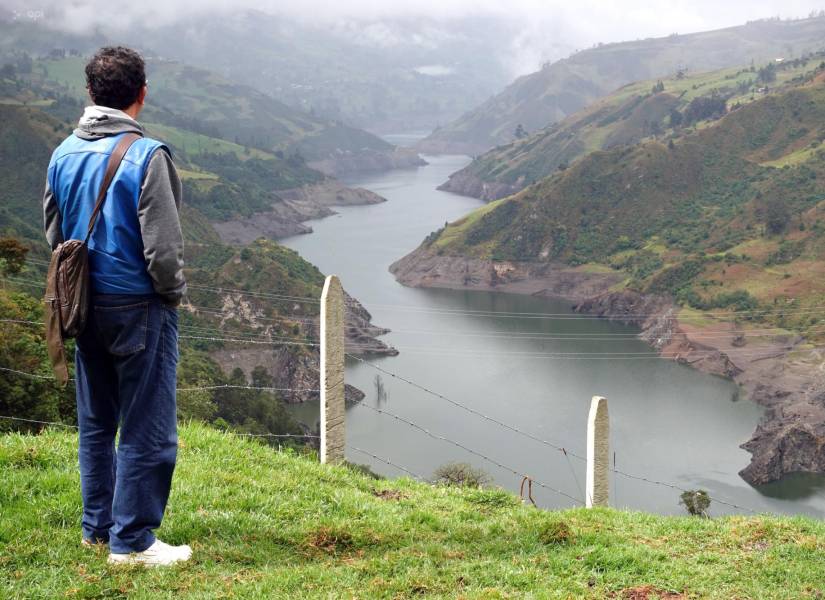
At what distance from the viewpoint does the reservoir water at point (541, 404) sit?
3878 cm

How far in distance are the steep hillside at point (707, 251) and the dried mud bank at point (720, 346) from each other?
4.5 inches

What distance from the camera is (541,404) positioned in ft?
161

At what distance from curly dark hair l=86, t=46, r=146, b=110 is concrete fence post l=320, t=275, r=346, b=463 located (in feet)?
7.21

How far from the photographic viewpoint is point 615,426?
45.4 meters

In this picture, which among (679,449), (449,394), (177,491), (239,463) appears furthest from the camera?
(449,394)

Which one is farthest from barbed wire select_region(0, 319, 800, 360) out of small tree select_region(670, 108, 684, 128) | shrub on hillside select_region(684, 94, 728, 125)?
small tree select_region(670, 108, 684, 128)

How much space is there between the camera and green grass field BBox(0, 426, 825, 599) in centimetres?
415

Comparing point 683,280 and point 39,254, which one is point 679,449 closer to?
point 683,280

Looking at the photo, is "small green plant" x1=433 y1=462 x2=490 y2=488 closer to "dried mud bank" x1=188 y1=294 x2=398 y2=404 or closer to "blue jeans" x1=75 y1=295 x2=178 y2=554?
"blue jeans" x1=75 y1=295 x2=178 y2=554

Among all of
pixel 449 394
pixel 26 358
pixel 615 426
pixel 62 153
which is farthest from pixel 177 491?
pixel 449 394

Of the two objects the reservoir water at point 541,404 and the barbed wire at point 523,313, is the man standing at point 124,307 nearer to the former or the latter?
the reservoir water at point 541,404

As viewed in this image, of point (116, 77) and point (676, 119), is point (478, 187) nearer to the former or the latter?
point (676, 119)

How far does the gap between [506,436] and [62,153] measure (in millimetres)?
40065

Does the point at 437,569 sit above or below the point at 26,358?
above
